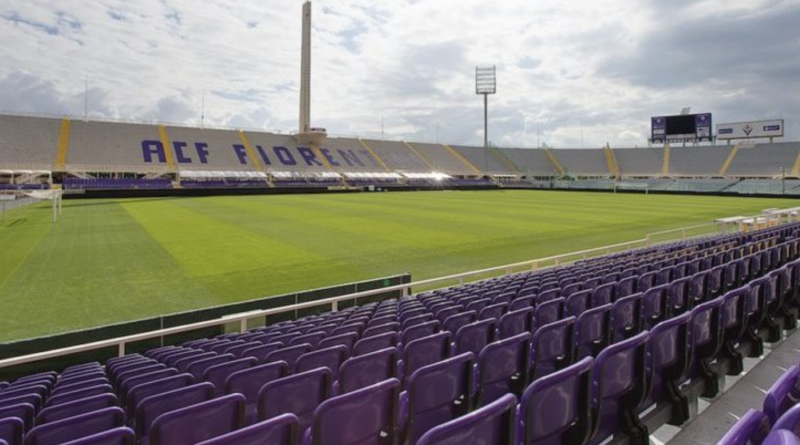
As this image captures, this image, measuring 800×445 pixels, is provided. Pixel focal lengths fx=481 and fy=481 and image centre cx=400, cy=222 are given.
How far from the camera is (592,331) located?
471cm

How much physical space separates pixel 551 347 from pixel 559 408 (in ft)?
5.06

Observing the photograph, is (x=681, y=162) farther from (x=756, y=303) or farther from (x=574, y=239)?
(x=756, y=303)

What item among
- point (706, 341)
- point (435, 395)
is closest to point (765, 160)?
point (706, 341)

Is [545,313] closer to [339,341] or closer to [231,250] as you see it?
[339,341]

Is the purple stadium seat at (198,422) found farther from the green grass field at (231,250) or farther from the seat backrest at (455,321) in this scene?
the green grass field at (231,250)

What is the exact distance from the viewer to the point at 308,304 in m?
9.13

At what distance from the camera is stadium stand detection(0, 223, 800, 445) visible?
8.57 ft

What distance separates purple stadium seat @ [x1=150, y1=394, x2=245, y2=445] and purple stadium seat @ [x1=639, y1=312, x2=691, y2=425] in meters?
2.91

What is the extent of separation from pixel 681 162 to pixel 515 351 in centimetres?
9187

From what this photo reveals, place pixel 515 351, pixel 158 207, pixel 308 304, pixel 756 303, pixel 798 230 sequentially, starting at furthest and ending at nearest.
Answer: pixel 158 207, pixel 798 230, pixel 308 304, pixel 756 303, pixel 515 351

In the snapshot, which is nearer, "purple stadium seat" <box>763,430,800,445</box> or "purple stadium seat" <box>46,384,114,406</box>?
"purple stadium seat" <box>763,430,800,445</box>

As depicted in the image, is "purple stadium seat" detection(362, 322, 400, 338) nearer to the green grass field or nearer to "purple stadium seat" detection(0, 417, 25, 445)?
"purple stadium seat" detection(0, 417, 25, 445)

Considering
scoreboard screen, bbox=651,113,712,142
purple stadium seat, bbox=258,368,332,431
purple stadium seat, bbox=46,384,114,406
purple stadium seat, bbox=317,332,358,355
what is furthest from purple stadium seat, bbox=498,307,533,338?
scoreboard screen, bbox=651,113,712,142

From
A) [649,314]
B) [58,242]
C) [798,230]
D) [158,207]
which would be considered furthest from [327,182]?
[649,314]
